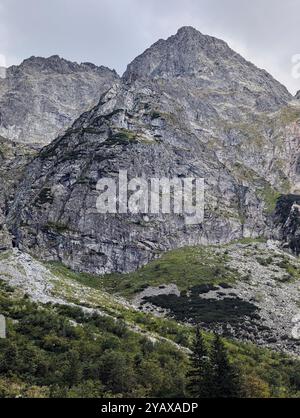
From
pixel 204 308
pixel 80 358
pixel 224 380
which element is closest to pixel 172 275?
pixel 204 308

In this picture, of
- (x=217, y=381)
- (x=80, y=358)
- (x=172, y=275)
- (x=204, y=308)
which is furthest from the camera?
(x=172, y=275)

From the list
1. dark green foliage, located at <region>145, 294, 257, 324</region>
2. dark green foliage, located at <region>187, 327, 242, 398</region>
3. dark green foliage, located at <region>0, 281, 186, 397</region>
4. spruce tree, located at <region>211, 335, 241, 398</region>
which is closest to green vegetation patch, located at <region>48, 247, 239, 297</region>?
dark green foliage, located at <region>145, 294, 257, 324</region>

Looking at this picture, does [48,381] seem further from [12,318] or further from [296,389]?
[296,389]

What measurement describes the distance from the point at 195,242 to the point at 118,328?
111 m

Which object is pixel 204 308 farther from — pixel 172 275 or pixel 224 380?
pixel 224 380

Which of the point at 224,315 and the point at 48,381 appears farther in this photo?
the point at 224,315

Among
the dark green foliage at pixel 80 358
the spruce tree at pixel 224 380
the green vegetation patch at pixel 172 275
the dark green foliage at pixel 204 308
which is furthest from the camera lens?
the green vegetation patch at pixel 172 275

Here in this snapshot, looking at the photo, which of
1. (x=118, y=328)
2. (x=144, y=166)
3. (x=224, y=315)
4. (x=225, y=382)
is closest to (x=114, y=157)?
(x=144, y=166)

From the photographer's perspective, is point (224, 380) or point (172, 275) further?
point (172, 275)

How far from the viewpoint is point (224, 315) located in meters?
121

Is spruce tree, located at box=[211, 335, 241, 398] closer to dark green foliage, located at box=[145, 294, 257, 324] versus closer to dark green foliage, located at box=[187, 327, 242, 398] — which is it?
dark green foliage, located at box=[187, 327, 242, 398]

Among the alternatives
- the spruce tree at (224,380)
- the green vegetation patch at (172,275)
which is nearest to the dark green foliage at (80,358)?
the spruce tree at (224,380)

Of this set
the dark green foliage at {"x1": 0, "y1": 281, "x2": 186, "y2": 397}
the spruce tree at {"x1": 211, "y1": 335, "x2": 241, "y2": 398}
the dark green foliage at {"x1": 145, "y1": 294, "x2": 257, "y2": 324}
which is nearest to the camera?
the spruce tree at {"x1": 211, "y1": 335, "x2": 241, "y2": 398}

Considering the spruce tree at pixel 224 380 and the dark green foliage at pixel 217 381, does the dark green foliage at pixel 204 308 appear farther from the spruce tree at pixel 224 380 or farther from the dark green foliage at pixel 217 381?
the spruce tree at pixel 224 380
